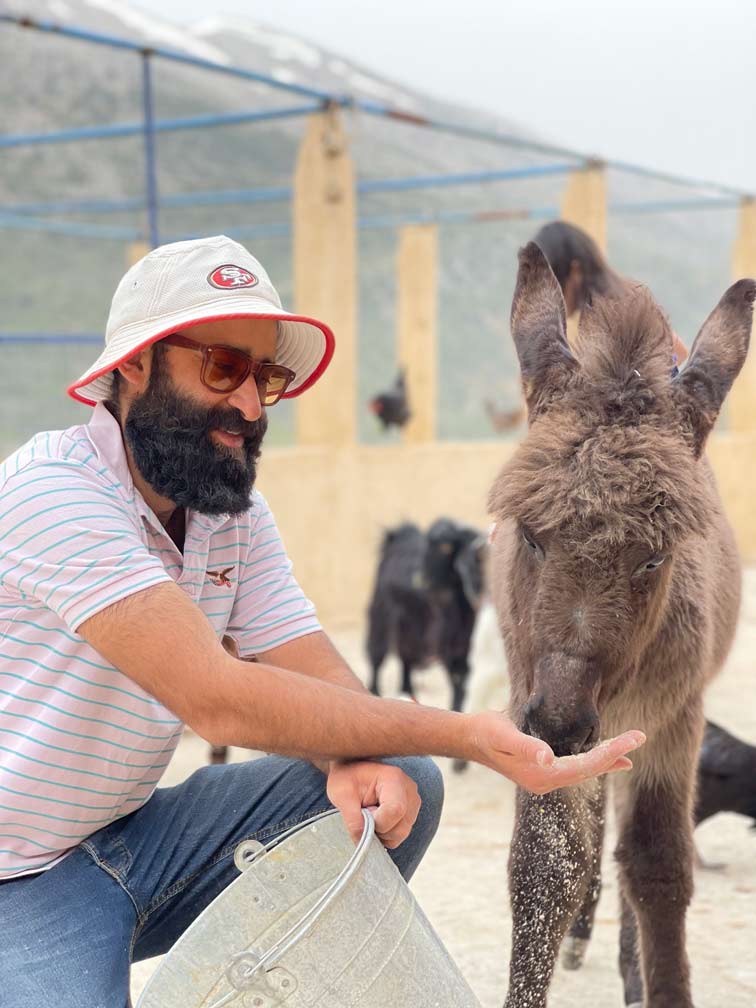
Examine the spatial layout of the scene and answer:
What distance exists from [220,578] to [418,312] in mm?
12003

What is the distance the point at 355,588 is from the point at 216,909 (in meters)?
8.76

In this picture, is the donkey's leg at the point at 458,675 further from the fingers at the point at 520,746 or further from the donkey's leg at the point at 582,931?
the fingers at the point at 520,746

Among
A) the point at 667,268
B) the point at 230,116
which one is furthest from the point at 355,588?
the point at 667,268

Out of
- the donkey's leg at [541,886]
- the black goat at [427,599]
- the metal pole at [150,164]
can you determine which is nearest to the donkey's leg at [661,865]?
the donkey's leg at [541,886]

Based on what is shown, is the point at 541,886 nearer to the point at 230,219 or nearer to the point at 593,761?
the point at 593,761

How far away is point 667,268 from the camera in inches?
2872

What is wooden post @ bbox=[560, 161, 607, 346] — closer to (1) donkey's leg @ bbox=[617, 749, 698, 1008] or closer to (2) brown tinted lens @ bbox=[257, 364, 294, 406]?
(1) donkey's leg @ bbox=[617, 749, 698, 1008]

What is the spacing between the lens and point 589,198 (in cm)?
1305

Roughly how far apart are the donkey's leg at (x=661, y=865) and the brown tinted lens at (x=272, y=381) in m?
1.51

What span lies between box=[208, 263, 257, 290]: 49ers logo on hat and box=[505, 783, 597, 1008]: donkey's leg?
5.26ft

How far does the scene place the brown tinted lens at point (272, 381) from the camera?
291 cm

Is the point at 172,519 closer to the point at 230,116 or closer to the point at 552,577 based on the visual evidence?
the point at 552,577

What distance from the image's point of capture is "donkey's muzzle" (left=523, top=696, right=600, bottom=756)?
8.80 feet

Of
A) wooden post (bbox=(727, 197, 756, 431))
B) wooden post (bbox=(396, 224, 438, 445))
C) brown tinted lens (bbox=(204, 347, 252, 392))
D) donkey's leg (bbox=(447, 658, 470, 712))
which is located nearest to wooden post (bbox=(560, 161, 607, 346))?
wooden post (bbox=(396, 224, 438, 445))
